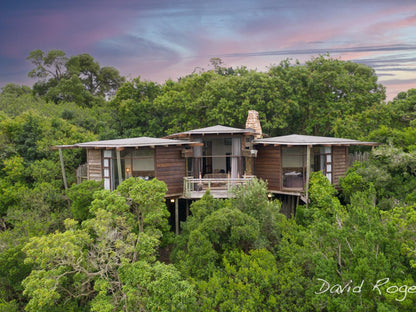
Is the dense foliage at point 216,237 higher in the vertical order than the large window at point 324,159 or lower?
lower

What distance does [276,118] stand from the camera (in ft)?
78.9

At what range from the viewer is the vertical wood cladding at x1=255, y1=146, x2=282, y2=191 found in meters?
15.4

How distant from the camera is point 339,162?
53.0 ft

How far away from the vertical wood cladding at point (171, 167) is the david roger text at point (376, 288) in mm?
8054

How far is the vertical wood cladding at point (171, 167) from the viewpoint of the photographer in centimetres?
1421

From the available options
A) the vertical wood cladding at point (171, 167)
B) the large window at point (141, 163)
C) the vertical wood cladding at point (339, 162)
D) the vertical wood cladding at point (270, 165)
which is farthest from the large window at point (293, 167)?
the large window at point (141, 163)

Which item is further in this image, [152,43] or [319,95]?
[152,43]

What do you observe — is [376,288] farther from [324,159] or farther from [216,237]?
[324,159]

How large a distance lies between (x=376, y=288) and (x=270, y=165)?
8.97 metres

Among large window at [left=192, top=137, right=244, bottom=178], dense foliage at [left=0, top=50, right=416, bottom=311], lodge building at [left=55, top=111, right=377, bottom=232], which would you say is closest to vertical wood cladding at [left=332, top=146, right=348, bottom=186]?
lodge building at [left=55, top=111, right=377, bottom=232]

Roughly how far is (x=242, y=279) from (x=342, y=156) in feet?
31.9

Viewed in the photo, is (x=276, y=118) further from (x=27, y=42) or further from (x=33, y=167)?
(x=27, y=42)

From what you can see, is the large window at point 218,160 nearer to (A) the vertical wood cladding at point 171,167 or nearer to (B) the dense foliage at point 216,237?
(A) the vertical wood cladding at point 171,167

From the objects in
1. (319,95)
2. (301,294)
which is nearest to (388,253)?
(301,294)
